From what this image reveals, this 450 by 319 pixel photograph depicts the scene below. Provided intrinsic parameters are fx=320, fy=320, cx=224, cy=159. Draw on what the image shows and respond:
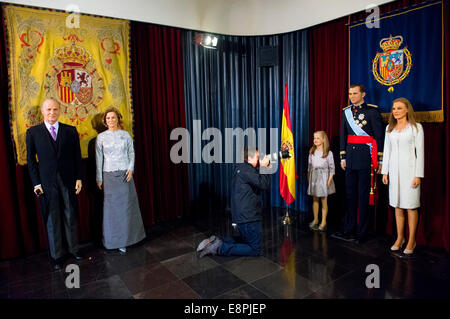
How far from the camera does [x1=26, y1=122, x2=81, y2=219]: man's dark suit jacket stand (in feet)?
10.0

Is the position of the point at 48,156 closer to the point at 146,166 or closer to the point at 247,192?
the point at 146,166

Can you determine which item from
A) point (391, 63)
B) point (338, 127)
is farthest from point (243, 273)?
point (391, 63)

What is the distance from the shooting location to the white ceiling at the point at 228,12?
3809mm

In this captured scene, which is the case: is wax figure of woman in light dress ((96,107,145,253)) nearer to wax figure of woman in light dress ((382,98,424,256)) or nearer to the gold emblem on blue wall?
wax figure of woman in light dress ((382,98,424,256))

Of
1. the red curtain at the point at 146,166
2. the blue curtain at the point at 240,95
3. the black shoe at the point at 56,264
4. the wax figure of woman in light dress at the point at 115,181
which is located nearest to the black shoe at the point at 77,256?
the black shoe at the point at 56,264

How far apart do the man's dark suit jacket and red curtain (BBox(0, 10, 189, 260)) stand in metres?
0.46

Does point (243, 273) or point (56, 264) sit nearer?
point (243, 273)

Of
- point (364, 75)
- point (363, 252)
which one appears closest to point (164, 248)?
point (363, 252)

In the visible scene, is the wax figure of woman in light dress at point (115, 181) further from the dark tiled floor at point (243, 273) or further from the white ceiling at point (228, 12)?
the white ceiling at point (228, 12)

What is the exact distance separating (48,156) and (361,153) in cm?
323

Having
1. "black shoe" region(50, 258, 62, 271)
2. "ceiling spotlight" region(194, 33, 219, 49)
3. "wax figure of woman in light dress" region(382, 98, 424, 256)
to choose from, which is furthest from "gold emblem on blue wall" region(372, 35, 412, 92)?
"black shoe" region(50, 258, 62, 271)

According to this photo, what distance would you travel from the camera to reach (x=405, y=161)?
3139mm

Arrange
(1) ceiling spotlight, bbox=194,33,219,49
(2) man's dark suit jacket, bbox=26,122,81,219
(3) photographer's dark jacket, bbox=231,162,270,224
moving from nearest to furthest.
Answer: (2) man's dark suit jacket, bbox=26,122,81,219 → (3) photographer's dark jacket, bbox=231,162,270,224 → (1) ceiling spotlight, bbox=194,33,219,49

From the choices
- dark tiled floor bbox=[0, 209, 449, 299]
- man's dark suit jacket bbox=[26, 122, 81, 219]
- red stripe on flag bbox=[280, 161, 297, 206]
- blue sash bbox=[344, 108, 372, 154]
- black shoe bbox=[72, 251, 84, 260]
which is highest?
blue sash bbox=[344, 108, 372, 154]
